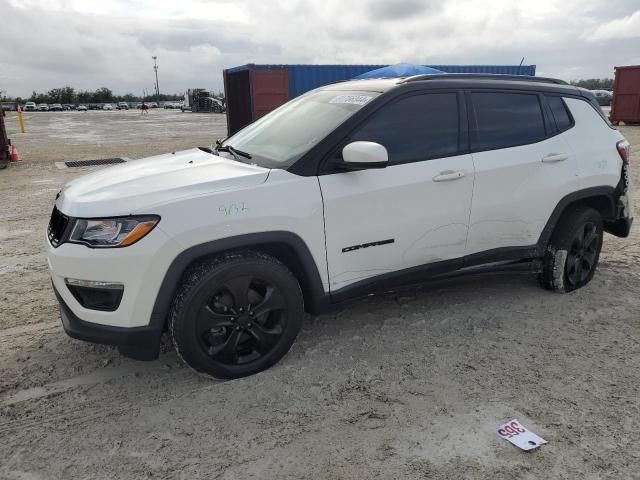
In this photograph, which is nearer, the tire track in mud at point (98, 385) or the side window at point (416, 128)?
the tire track in mud at point (98, 385)

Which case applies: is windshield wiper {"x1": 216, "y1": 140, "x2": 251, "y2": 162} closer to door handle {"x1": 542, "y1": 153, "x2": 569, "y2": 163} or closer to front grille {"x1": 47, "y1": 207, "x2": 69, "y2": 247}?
front grille {"x1": 47, "y1": 207, "x2": 69, "y2": 247}

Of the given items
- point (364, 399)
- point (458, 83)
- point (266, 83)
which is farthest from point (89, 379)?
point (266, 83)

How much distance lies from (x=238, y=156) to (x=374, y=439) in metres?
1.97

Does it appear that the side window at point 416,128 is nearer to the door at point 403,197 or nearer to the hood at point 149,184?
the door at point 403,197

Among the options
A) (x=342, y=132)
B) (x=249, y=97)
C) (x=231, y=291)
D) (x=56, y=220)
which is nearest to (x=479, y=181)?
(x=342, y=132)

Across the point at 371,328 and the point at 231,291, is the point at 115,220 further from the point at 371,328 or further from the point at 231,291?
the point at 371,328

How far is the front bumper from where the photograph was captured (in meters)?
2.73

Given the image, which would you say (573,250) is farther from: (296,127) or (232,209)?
(232,209)

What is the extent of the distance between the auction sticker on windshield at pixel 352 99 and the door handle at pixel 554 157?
1.48m

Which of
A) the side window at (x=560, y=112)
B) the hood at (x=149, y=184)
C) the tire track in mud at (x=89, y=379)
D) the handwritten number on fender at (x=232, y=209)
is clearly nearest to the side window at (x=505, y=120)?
the side window at (x=560, y=112)

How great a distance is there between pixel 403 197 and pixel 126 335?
180cm

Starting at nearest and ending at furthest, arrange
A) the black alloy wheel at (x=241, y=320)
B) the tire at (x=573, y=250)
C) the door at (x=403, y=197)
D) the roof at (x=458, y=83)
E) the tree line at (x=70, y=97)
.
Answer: the black alloy wheel at (x=241, y=320) < the door at (x=403, y=197) < the roof at (x=458, y=83) < the tire at (x=573, y=250) < the tree line at (x=70, y=97)

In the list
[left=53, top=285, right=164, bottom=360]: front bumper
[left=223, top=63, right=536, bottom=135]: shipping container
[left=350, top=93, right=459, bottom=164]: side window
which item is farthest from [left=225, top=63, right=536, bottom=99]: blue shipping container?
[left=53, top=285, right=164, bottom=360]: front bumper

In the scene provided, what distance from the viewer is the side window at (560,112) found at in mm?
4086
